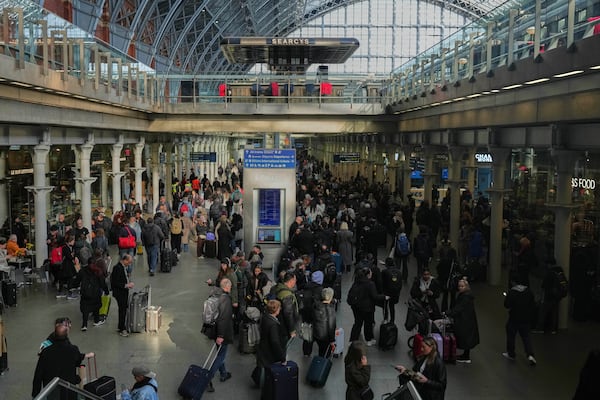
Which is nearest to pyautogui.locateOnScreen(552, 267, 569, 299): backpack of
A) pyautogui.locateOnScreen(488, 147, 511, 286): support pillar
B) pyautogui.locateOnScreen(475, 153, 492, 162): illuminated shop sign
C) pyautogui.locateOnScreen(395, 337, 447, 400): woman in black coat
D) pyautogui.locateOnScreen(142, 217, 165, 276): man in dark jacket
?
pyautogui.locateOnScreen(488, 147, 511, 286): support pillar

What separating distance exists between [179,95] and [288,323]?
21409mm

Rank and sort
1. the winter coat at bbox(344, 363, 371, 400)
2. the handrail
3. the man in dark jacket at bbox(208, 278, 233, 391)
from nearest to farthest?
the handrail < the winter coat at bbox(344, 363, 371, 400) < the man in dark jacket at bbox(208, 278, 233, 391)

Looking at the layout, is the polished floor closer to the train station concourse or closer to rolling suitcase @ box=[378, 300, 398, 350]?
Answer: the train station concourse

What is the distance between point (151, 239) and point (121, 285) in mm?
5859

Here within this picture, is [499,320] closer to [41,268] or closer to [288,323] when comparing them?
[288,323]

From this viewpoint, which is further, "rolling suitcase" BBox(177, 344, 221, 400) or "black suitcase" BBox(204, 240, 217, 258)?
"black suitcase" BBox(204, 240, 217, 258)

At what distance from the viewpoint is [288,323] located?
1052cm

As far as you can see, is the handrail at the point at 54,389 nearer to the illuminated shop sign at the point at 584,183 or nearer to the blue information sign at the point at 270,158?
the blue information sign at the point at 270,158

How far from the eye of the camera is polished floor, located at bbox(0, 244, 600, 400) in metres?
10.4

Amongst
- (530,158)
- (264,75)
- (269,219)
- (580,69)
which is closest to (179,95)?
(264,75)

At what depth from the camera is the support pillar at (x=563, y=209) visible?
14.0 m

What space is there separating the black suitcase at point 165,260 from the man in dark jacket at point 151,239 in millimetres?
476

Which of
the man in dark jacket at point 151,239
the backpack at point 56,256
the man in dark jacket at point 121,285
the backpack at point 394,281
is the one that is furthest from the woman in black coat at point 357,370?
the man in dark jacket at point 151,239

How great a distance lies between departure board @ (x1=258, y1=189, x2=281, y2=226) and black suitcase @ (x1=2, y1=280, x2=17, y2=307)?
729cm
